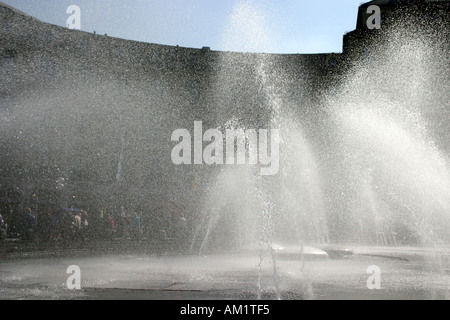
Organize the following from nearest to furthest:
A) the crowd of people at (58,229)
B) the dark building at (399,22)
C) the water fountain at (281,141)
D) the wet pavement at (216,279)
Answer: the wet pavement at (216,279) → the crowd of people at (58,229) → the water fountain at (281,141) → the dark building at (399,22)

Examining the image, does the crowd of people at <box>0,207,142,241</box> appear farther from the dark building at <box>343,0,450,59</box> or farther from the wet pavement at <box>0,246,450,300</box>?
the dark building at <box>343,0,450,59</box>

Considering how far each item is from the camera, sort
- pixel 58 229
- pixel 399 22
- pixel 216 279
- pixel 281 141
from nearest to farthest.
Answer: pixel 216 279 → pixel 58 229 → pixel 281 141 → pixel 399 22

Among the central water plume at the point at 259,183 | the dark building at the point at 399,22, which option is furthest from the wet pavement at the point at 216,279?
the dark building at the point at 399,22

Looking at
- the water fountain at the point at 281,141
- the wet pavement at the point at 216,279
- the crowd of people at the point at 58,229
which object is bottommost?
the wet pavement at the point at 216,279

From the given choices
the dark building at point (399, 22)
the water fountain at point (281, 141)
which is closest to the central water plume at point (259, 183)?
the water fountain at point (281, 141)

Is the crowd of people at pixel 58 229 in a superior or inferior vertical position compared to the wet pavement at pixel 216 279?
superior

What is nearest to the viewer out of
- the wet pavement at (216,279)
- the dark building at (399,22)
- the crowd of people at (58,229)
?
the wet pavement at (216,279)

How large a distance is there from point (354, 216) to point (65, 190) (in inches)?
930

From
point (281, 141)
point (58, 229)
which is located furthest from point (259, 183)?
point (58, 229)

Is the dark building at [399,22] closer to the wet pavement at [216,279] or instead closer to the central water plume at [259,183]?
the central water plume at [259,183]

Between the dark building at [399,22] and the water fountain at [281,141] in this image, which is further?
the dark building at [399,22]

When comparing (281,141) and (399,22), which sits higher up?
(399,22)

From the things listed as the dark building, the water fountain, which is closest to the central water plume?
the water fountain

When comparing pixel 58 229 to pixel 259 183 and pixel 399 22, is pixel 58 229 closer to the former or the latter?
pixel 259 183
